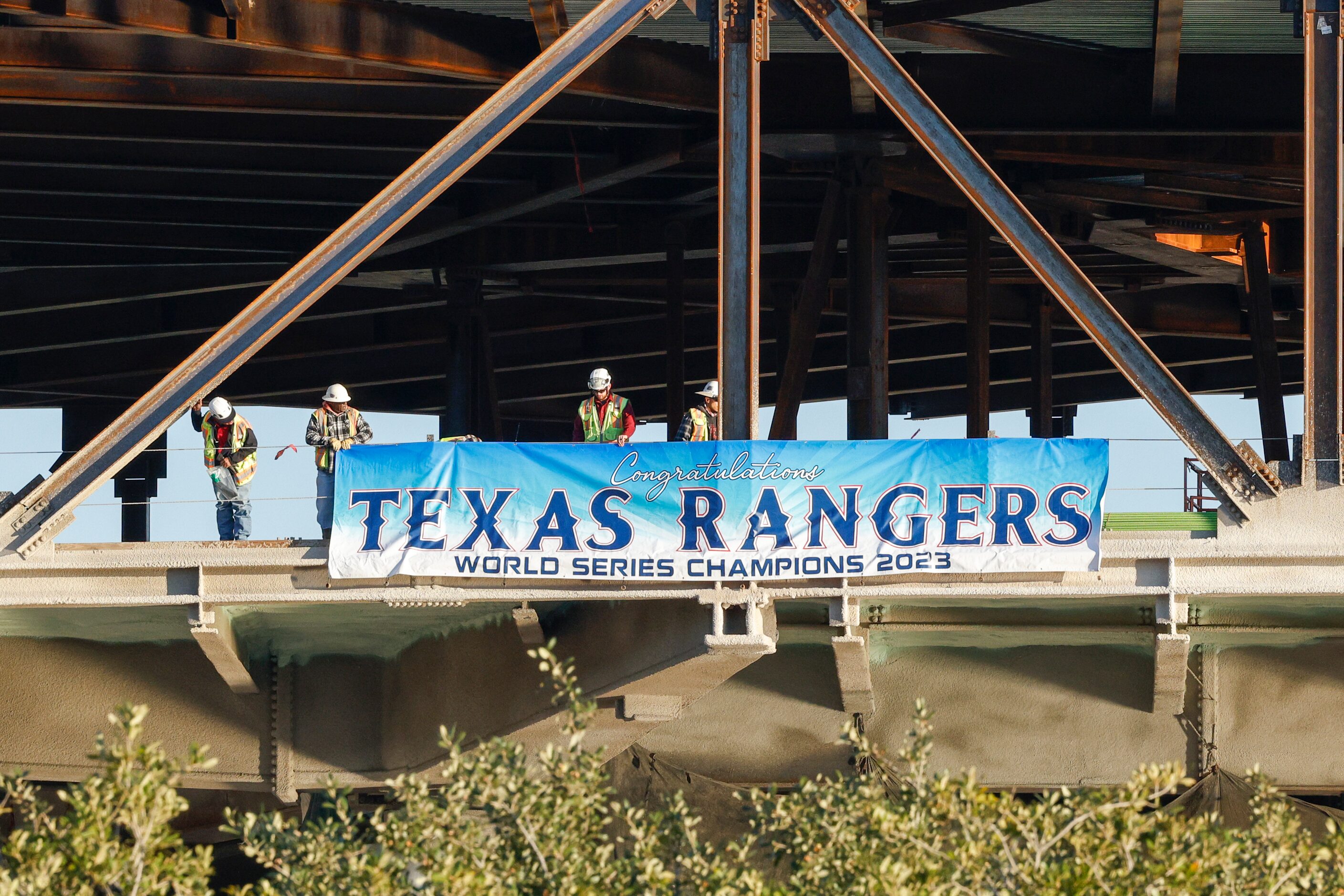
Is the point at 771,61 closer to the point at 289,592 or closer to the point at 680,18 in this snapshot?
the point at 680,18

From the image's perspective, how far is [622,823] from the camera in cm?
2467

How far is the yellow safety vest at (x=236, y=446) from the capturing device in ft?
68.7

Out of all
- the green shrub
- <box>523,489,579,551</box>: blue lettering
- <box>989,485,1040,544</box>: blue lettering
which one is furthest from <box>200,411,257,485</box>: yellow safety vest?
<box>989,485,1040,544</box>: blue lettering

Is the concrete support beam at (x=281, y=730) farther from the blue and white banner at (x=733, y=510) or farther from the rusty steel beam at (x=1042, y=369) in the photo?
the rusty steel beam at (x=1042, y=369)

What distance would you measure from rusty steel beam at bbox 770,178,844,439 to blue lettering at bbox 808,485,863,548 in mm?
9180

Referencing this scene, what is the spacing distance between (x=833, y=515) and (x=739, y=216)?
3495 millimetres

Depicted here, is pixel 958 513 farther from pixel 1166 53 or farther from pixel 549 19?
pixel 1166 53

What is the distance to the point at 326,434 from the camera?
67.1 ft

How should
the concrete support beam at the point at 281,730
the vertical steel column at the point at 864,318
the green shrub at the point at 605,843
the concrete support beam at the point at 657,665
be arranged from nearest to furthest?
the green shrub at the point at 605,843, the concrete support beam at the point at 657,665, the concrete support beam at the point at 281,730, the vertical steel column at the point at 864,318

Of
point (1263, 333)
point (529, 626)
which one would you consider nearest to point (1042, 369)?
point (1263, 333)

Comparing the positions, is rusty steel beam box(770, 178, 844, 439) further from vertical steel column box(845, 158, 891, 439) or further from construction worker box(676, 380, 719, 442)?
construction worker box(676, 380, 719, 442)

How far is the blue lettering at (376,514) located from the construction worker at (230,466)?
2378mm

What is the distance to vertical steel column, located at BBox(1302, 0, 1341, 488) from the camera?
60.8 ft

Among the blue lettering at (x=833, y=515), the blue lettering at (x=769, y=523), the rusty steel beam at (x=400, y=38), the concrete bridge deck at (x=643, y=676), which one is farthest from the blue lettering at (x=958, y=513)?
the rusty steel beam at (x=400, y=38)
